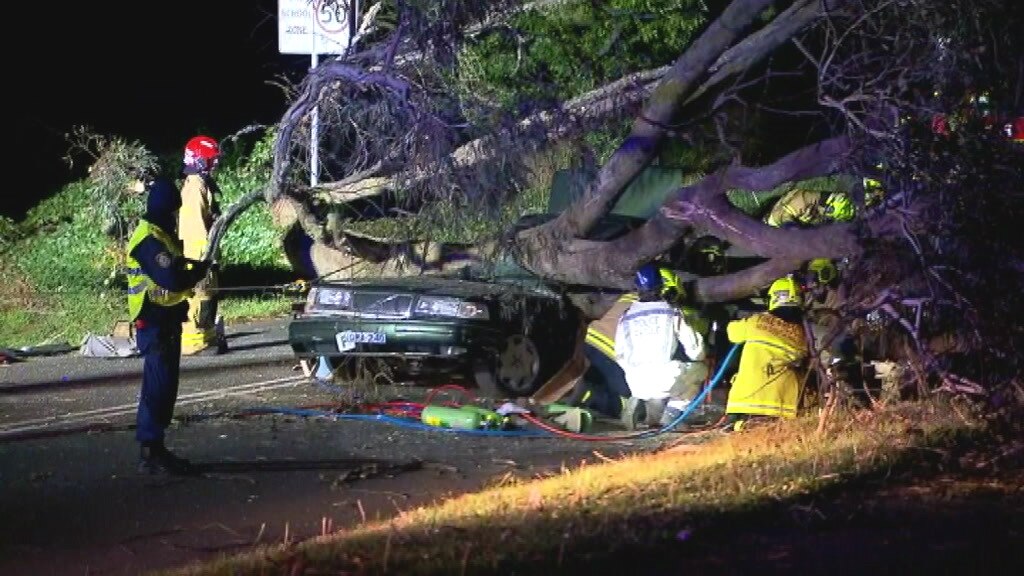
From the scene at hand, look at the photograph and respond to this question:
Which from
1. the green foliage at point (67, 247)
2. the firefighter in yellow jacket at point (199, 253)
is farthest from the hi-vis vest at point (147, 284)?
the green foliage at point (67, 247)

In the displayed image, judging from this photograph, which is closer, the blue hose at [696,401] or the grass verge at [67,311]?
the blue hose at [696,401]

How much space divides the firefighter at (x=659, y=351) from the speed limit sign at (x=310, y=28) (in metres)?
4.13

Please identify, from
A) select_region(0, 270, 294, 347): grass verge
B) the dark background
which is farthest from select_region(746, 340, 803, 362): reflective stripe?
the dark background

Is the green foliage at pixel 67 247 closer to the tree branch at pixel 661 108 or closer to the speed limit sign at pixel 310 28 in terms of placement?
the speed limit sign at pixel 310 28

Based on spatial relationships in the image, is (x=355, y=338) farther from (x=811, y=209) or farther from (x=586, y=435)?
(x=811, y=209)

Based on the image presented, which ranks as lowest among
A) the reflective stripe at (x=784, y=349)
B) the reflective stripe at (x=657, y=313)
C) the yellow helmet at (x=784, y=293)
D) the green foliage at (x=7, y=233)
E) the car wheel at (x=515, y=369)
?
the car wheel at (x=515, y=369)

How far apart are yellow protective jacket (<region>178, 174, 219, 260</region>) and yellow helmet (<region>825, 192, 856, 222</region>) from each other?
5.32 meters

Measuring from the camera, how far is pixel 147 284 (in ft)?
25.7

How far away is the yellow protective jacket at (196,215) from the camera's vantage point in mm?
12797

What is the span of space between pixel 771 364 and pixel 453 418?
2.09m

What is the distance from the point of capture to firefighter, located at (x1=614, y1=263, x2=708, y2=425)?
980 cm

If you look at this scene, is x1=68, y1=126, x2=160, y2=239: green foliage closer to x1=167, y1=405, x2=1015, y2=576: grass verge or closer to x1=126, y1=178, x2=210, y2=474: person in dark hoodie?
x1=126, y1=178, x2=210, y2=474: person in dark hoodie

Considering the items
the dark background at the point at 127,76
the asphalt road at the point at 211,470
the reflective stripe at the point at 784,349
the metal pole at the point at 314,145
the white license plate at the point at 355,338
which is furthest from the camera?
the dark background at the point at 127,76

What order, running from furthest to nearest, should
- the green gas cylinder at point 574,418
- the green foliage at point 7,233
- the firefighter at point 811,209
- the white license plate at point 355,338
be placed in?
1. the green foliage at point 7,233
2. the firefighter at point 811,209
3. the white license plate at point 355,338
4. the green gas cylinder at point 574,418
